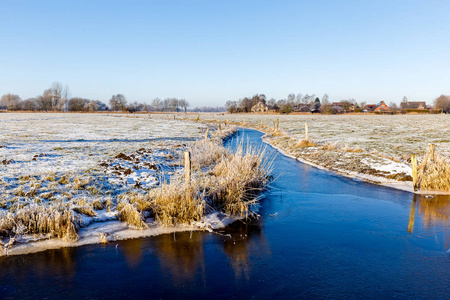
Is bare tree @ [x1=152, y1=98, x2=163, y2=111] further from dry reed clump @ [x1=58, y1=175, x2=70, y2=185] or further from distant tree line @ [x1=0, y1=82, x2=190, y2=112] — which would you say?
dry reed clump @ [x1=58, y1=175, x2=70, y2=185]

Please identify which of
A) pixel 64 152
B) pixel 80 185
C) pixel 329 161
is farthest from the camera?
pixel 329 161

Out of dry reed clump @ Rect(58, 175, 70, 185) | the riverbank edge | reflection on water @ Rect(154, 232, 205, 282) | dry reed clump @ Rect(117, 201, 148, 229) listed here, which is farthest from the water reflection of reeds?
dry reed clump @ Rect(58, 175, 70, 185)

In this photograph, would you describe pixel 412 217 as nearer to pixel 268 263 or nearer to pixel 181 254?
pixel 268 263

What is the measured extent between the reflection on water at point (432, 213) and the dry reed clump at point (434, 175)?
2.12ft

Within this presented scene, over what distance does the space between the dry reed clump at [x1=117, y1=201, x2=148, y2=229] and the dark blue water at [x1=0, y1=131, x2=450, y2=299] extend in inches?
25.5

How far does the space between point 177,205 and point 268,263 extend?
3.11 m

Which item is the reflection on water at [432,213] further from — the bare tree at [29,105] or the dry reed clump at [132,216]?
the bare tree at [29,105]

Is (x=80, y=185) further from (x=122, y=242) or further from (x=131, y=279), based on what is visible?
(x=131, y=279)

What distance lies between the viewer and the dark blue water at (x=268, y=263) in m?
5.20

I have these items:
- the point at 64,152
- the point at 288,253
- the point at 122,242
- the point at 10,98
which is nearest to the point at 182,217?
the point at 122,242

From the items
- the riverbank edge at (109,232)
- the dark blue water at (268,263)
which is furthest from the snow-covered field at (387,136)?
the riverbank edge at (109,232)

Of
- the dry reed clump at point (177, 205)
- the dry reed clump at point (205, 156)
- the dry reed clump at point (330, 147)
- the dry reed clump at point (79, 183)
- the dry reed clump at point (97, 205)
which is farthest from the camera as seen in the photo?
the dry reed clump at point (330, 147)

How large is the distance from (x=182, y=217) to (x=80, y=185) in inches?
162

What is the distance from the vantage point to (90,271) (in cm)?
579
